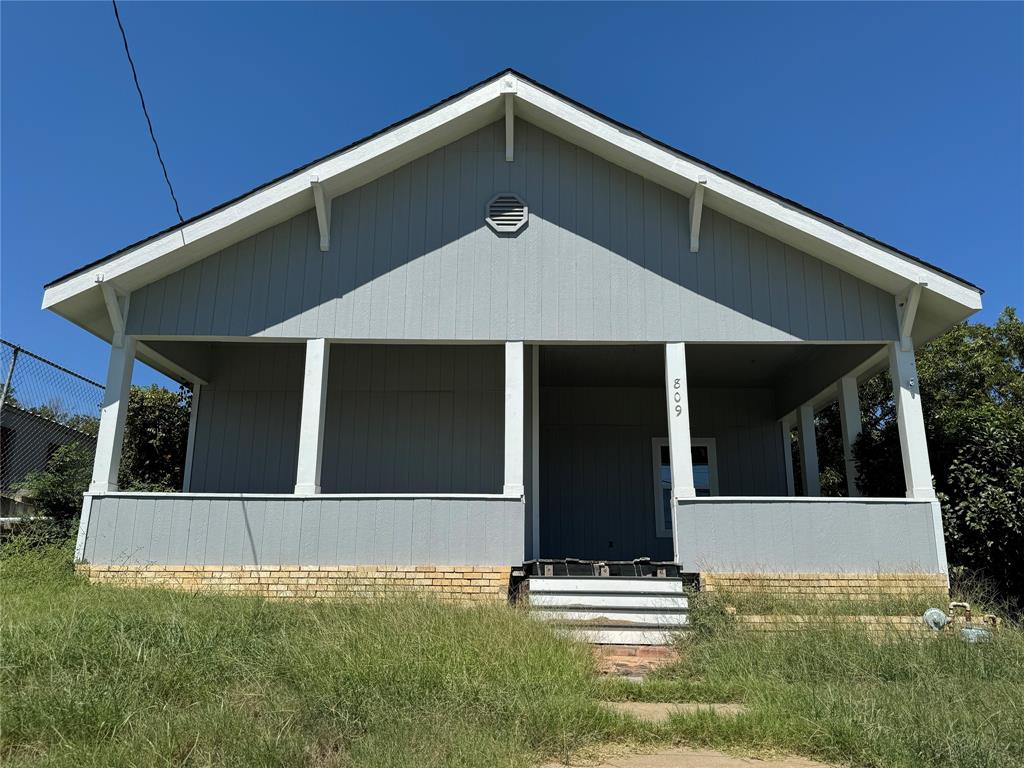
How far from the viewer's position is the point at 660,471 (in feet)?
46.1

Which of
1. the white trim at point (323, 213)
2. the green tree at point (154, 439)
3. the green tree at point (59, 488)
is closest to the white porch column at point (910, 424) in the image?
the white trim at point (323, 213)

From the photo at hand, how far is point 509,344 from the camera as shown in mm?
10023

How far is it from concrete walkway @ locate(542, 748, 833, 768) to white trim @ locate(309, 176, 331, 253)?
7.69 meters

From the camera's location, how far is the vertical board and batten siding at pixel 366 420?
1184cm

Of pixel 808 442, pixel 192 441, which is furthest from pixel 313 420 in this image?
pixel 808 442

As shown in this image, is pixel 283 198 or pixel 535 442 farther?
pixel 535 442

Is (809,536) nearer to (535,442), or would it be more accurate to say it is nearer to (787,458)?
(535,442)

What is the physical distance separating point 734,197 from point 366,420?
6648 millimetres

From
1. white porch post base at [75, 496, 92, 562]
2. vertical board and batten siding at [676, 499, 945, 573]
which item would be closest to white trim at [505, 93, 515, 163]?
vertical board and batten siding at [676, 499, 945, 573]

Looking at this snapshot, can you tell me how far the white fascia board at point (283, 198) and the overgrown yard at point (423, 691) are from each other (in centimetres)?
440

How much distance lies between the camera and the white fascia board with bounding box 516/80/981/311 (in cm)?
934

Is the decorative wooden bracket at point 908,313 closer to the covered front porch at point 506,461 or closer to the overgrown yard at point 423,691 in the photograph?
the covered front porch at point 506,461

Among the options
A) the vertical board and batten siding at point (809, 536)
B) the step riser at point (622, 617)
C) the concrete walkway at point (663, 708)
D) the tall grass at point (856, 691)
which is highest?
the vertical board and batten siding at point (809, 536)

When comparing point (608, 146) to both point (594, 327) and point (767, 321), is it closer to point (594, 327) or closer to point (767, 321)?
point (594, 327)
